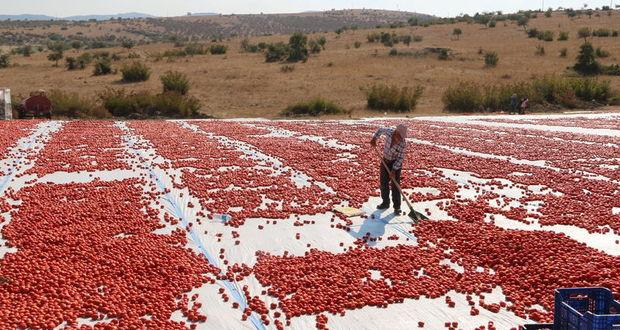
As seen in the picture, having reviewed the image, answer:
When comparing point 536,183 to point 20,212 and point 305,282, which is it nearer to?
point 305,282

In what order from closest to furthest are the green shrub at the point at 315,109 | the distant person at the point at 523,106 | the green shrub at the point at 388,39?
the distant person at the point at 523,106 < the green shrub at the point at 315,109 < the green shrub at the point at 388,39

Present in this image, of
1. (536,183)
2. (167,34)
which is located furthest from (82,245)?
(167,34)

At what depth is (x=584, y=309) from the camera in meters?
4.46

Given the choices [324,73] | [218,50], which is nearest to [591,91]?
[324,73]

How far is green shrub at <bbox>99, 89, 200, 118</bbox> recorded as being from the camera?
81.4 feet

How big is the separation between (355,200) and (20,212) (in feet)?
15.6

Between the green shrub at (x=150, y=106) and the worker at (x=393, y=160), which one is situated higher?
the worker at (x=393, y=160)

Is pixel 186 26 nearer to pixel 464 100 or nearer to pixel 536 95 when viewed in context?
pixel 464 100

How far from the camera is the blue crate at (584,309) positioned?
372 cm

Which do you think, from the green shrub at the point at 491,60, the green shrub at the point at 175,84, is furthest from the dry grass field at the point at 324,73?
the green shrub at the point at 175,84

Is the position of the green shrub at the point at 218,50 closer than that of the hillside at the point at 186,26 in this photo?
Yes

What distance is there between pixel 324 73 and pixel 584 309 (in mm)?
33060

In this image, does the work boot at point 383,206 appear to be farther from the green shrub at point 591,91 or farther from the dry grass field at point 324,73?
the green shrub at point 591,91

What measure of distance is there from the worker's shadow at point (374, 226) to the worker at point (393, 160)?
0.21 metres
